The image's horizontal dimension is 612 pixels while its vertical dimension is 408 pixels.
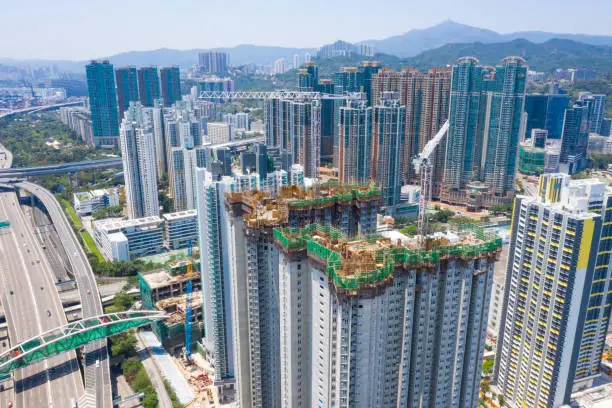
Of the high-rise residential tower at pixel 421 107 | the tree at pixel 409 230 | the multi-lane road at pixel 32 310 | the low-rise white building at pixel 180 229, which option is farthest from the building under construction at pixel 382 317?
the high-rise residential tower at pixel 421 107

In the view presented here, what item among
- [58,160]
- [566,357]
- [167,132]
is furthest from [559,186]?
[58,160]

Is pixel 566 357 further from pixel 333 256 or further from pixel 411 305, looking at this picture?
pixel 333 256

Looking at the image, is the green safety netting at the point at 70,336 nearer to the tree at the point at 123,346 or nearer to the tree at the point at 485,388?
the tree at the point at 123,346

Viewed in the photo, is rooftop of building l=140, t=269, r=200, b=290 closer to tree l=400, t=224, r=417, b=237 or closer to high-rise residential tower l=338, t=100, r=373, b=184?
tree l=400, t=224, r=417, b=237

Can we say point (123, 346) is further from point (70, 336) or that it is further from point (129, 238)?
point (129, 238)

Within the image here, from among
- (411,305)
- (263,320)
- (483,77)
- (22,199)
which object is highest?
(483,77)

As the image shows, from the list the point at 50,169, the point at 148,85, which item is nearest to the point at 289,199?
the point at 50,169
